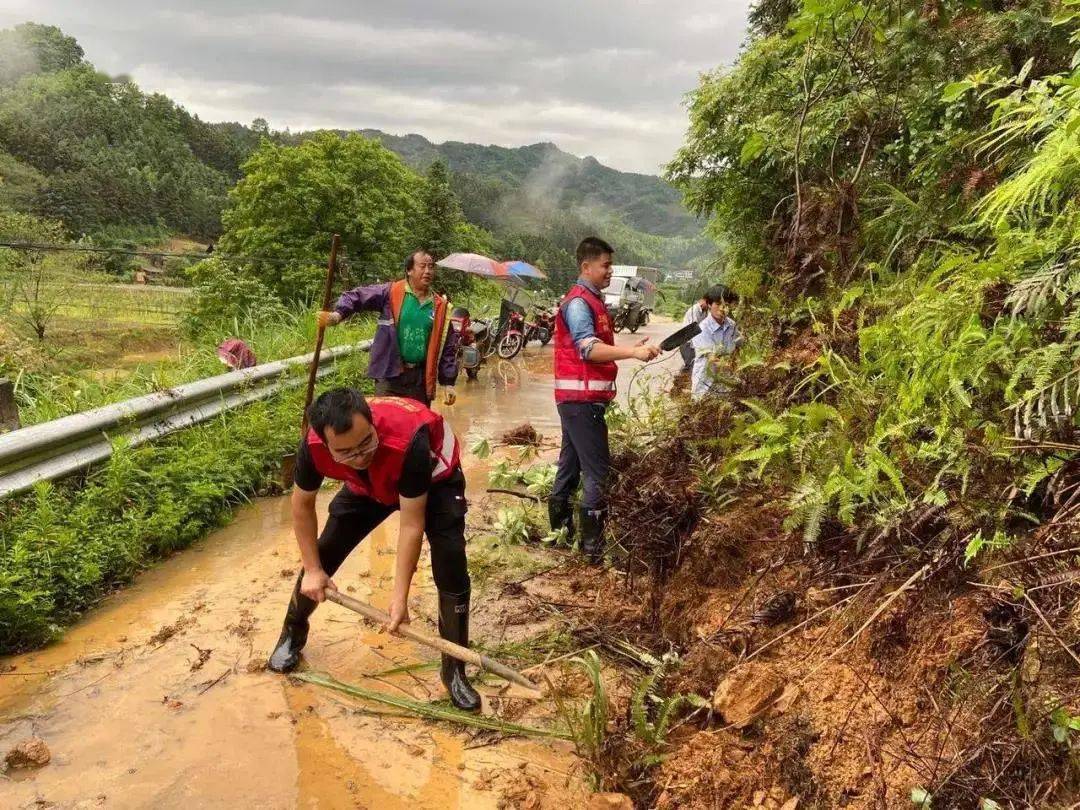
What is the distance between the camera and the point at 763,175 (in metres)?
9.40

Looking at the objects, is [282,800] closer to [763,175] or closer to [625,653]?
[625,653]

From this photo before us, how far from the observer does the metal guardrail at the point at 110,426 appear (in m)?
3.71

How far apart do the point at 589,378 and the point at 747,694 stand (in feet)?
6.99

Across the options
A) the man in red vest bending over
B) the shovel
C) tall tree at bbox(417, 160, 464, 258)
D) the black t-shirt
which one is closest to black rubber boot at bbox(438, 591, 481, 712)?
the man in red vest bending over

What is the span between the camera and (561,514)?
4625 mm

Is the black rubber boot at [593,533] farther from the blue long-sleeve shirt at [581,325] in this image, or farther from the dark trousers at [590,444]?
the blue long-sleeve shirt at [581,325]

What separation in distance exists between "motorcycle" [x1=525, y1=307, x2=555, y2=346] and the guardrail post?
1320 cm

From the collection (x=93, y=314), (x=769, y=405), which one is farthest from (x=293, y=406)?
(x=93, y=314)

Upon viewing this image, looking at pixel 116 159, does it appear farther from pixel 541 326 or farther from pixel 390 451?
pixel 390 451

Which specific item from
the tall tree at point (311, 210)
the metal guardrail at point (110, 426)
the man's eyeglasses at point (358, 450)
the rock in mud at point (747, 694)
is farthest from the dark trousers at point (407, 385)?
the tall tree at point (311, 210)

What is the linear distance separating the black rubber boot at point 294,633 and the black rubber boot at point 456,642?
2.10 feet

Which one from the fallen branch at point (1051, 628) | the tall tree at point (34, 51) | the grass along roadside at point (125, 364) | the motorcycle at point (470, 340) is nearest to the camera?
the fallen branch at point (1051, 628)

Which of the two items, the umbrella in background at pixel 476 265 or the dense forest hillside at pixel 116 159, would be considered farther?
the dense forest hillside at pixel 116 159

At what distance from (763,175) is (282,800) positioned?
915 cm
